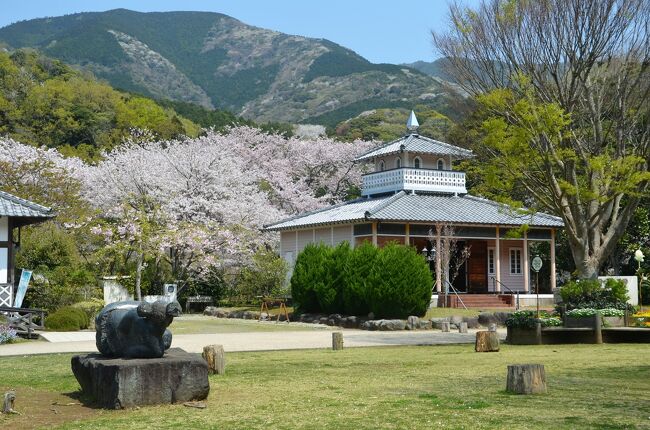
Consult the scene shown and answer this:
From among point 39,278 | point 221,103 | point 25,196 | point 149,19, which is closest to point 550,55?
point 39,278

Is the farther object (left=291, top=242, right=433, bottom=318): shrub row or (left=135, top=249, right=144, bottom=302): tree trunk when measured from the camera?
(left=135, top=249, right=144, bottom=302): tree trunk

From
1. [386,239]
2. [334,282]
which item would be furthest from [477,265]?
[334,282]

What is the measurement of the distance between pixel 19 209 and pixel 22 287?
8.20 ft

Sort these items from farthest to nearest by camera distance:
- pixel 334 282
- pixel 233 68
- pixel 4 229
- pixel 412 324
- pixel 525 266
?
pixel 233 68 < pixel 525 266 < pixel 334 282 < pixel 412 324 < pixel 4 229

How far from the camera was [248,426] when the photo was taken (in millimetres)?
8688

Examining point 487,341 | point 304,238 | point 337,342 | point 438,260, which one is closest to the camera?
point 487,341

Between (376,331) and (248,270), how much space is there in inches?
525

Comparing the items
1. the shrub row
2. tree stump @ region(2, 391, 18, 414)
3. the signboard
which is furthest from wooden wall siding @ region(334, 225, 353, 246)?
tree stump @ region(2, 391, 18, 414)

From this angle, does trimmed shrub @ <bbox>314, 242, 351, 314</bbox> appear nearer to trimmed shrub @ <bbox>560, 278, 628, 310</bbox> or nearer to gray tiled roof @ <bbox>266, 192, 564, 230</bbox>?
gray tiled roof @ <bbox>266, 192, 564, 230</bbox>

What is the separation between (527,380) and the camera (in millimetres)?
10586

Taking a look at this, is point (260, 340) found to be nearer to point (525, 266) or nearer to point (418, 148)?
point (418, 148)

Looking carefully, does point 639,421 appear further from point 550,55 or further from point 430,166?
point 430,166

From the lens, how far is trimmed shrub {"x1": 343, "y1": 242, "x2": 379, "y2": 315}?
96.3 feet

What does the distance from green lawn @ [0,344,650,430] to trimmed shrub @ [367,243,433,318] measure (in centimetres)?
1165
